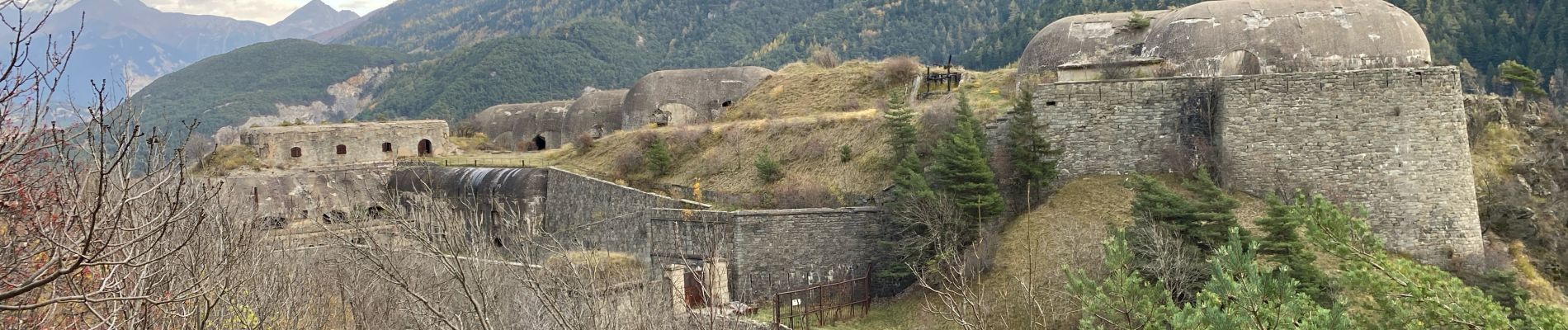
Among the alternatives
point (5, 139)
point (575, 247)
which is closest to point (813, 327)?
point (575, 247)

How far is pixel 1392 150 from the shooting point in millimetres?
16844

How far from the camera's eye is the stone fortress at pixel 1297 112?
55.2ft

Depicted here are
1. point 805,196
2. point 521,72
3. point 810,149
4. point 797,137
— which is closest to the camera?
point 805,196

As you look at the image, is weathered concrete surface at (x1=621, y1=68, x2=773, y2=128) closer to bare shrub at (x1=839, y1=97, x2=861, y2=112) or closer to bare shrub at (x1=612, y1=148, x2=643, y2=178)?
→ bare shrub at (x1=839, y1=97, x2=861, y2=112)

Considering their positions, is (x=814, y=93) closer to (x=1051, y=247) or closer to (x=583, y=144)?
(x=583, y=144)

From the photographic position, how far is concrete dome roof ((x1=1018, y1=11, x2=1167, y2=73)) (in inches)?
837

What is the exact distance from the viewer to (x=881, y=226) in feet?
65.9

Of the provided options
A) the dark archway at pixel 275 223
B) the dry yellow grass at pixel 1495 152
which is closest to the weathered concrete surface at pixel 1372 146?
the dry yellow grass at pixel 1495 152

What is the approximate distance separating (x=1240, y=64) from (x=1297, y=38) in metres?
0.88

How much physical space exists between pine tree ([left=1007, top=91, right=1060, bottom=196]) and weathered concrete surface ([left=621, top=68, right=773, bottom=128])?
13533 mm

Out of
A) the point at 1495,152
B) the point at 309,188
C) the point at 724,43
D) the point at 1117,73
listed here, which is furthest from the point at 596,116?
→ the point at 724,43

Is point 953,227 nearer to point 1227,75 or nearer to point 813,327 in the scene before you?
point 813,327

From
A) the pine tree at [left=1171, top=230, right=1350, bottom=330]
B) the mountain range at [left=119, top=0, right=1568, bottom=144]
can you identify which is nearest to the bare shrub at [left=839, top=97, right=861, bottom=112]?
the pine tree at [left=1171, top=230, right=1350, bottom=330]

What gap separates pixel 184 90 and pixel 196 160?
55005mm
